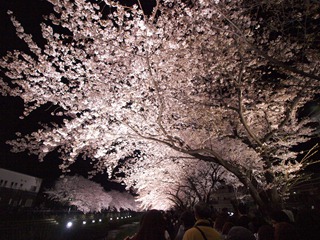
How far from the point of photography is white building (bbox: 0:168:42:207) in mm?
39438

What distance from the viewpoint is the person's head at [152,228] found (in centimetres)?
234

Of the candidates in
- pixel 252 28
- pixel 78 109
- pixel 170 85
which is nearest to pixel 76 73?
pixel 78 109

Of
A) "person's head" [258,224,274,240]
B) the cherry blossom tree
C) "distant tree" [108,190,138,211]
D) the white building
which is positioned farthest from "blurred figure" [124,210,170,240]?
"distant tree" [108,190,138,211]

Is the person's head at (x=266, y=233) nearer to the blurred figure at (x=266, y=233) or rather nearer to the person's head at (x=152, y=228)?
the blurred figure at (x=266, y=233)

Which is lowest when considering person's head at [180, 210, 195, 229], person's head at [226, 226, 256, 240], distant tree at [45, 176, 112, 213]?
person's head at [226, 226, 256, 240]

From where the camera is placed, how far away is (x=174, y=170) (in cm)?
1833

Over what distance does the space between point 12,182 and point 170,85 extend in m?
46.6

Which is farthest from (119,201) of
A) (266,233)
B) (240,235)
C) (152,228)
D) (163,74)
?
(152,228)

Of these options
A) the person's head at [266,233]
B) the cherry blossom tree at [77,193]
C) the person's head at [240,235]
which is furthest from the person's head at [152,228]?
the cherry blossom tree at [77,193]

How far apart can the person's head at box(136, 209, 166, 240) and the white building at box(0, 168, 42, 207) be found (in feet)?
142

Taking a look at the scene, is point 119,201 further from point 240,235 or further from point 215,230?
point 215,230

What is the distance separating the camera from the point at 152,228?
7.77 feet

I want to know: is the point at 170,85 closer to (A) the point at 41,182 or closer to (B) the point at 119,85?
(B) the point at 119,85

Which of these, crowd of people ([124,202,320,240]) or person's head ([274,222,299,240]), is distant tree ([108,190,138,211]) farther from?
person's head ([274,222,299,240])
